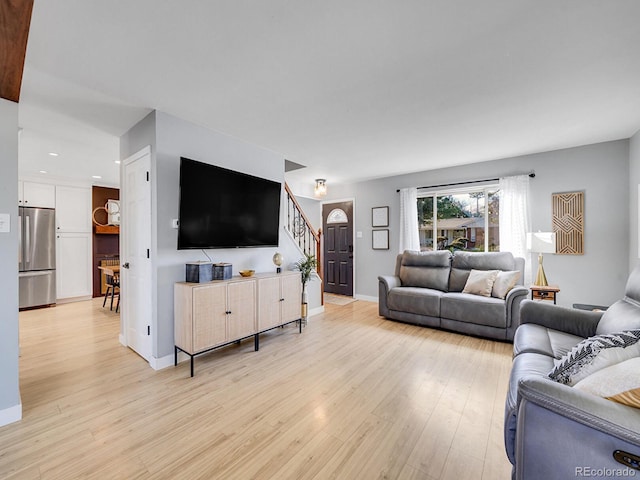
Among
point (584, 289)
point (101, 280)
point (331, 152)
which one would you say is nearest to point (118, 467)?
point (331, 152)

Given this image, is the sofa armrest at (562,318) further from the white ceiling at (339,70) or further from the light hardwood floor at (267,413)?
the white ceiling at (339,70)

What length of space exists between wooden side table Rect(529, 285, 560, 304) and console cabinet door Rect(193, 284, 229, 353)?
12.0 feet

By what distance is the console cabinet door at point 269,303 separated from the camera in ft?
10.3

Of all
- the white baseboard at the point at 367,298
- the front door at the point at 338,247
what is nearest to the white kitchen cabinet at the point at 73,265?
the front door at the point at 338,247

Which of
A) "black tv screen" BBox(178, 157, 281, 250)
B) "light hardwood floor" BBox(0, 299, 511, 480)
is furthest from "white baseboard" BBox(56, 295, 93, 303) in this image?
"black tv screen" BBox(178, 157, 281, 250)

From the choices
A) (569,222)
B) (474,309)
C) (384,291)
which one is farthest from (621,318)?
(384,291)

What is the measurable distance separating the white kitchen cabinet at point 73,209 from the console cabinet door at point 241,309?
15.7 feet

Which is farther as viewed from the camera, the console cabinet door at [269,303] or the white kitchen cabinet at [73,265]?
the white kitchen cabinet at [73,265]

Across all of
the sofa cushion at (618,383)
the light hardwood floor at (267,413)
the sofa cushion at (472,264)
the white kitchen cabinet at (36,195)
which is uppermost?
the white kitchen cabinet at (36,195)

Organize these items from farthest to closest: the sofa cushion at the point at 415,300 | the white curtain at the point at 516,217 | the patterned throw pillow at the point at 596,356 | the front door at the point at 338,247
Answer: the front door at the point at 338,247 → the white curtain at the point at 516,217 → the sofa cushion at the point at 415,300 → the patterned throw pillow at the point at 596,356

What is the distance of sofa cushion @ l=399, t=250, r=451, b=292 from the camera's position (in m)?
4.20

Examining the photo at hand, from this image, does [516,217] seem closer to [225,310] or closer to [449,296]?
[449,296]

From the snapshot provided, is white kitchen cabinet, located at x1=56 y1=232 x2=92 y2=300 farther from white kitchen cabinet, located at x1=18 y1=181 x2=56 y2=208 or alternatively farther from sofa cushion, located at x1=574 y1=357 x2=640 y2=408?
sofa cushion, located at x1=574 y1=357 x2=640 y2=408

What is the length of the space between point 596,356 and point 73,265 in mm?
7365
